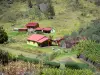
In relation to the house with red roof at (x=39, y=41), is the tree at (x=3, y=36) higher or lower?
higher

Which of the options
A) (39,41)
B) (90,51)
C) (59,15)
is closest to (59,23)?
(59,15)

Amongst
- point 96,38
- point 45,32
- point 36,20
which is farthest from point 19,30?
point 96,38

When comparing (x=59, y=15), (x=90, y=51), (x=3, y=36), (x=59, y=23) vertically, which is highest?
(x=90, y=51)

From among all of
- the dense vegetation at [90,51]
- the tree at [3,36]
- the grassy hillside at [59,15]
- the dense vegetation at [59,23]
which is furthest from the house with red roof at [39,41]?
the dense vegetation at [90,51]

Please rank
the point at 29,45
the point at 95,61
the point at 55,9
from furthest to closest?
1. the point at 55,9
2. the point at 29,45
3. the point at 95,61

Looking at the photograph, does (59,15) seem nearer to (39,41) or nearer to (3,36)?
(39,41)

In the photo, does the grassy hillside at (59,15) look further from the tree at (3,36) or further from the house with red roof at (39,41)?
the tree at (3,36)

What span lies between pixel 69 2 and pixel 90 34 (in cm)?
5294

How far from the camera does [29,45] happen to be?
68000mm

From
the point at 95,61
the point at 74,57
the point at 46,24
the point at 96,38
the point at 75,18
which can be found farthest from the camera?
the point at 75,18

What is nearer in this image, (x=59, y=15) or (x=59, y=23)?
(x=59, y=23)

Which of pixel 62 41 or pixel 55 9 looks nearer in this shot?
pixel 62 41

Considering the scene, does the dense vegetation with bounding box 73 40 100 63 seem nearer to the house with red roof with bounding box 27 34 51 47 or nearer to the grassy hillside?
the house with red roof with bounding box 27 34 51 47

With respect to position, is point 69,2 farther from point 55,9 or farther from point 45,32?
point 45,32
